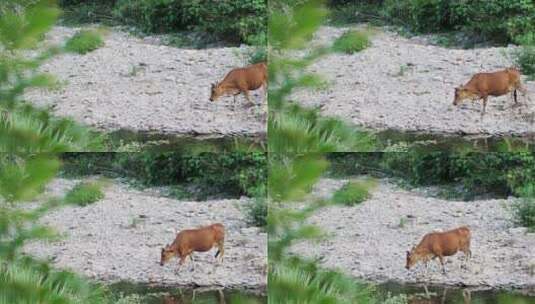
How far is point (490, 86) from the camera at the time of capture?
3.91 m

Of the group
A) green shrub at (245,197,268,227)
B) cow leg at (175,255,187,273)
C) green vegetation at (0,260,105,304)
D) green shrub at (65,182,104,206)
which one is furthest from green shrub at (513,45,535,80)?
green vegetation at (0,260,105,304)

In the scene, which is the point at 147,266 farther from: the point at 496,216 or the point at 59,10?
the point at 496,216

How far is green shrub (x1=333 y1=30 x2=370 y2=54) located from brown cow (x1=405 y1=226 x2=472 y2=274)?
774mm

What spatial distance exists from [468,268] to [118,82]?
1534mm

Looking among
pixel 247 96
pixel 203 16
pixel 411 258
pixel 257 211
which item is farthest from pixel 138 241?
pixel 411 258

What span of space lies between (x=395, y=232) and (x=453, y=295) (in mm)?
328

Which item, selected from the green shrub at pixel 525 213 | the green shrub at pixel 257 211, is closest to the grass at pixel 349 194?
the green shrub at pixel 257 211

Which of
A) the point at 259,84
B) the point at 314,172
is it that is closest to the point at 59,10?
the point at 259,84

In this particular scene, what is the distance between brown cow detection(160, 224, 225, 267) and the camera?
389 centimetres

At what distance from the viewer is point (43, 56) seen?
4012mm

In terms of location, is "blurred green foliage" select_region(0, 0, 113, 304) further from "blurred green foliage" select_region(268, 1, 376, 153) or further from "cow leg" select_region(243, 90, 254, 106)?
"blurred green foliage" select_region(268, 1, 376, 153)

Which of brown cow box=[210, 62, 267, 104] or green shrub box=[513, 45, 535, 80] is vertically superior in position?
green shrub box=[513, 45, 535, 80]

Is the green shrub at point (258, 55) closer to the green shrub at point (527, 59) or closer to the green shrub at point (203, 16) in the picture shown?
the green shrub at point (203, 16)

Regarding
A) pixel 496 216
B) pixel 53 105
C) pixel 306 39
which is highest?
pixel 306 39
